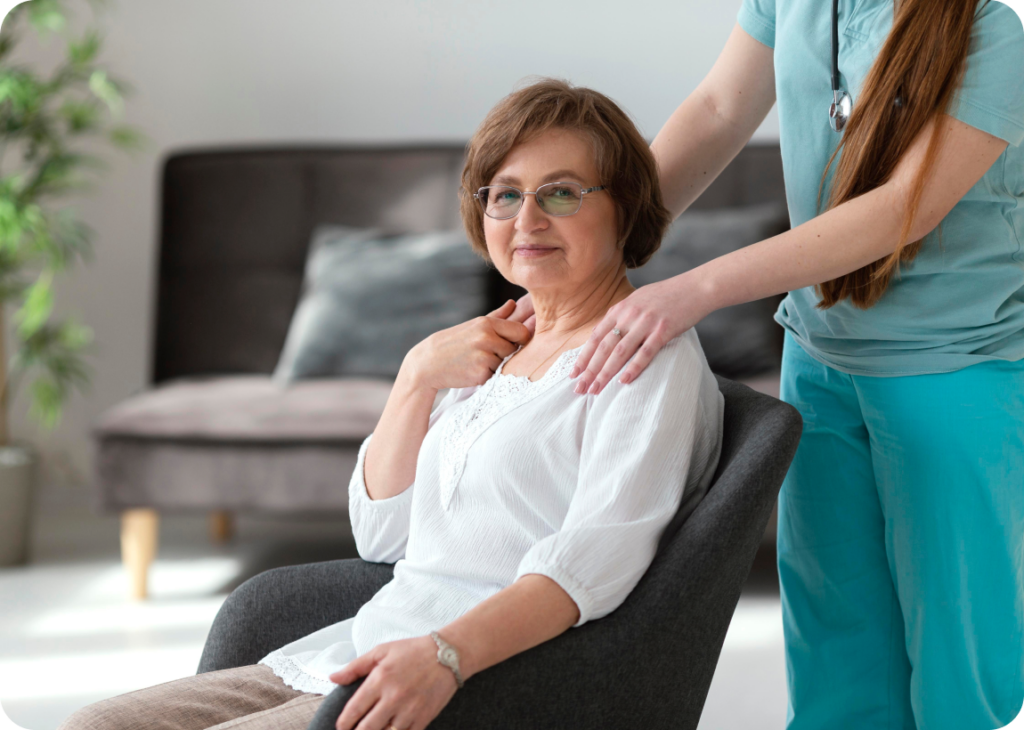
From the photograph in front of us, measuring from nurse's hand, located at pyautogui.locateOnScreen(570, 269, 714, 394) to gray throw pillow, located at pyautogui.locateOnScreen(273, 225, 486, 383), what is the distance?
6.24ft

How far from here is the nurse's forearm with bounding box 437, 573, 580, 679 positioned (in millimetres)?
936

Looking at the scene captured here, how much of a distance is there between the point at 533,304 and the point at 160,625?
172cm

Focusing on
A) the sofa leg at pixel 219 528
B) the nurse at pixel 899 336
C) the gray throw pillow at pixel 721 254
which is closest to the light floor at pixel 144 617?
the sofa leg at pixel 219 528

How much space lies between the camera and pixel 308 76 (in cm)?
366

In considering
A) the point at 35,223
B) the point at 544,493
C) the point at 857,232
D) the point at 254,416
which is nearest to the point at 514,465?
the point at 544,493

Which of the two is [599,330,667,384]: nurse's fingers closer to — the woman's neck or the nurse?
the nurse

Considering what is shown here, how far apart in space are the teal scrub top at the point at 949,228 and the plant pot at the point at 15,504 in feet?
8.87

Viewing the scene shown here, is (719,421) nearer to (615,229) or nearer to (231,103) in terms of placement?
(615,229)

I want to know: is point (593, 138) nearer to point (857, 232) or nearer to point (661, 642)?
point (857, 232)

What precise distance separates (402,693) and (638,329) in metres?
0.49

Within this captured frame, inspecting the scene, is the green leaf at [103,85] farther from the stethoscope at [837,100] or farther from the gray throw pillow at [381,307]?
the stethoscope at [837,100]

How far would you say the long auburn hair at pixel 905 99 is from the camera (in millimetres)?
1061

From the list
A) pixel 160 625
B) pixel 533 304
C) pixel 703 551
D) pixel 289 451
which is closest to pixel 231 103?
pixel 289 451

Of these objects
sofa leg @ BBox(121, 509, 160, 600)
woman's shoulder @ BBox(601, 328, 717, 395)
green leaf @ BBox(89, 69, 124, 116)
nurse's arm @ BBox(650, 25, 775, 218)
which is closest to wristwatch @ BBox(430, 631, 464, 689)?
woman's shoulder @ BBox(601, 328, 717, 395)
